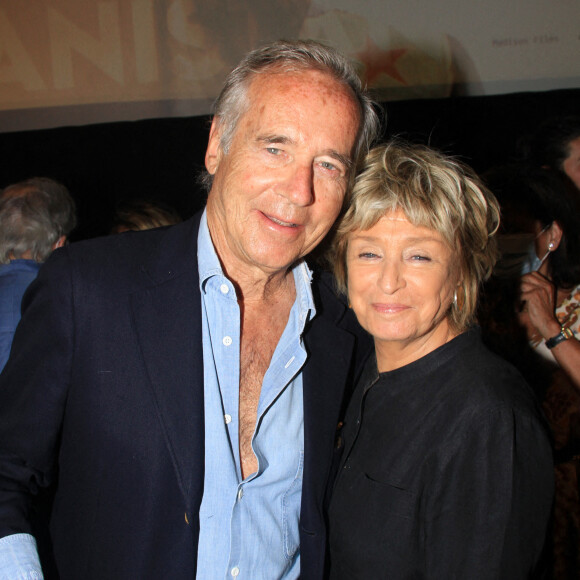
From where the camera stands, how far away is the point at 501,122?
141 inches

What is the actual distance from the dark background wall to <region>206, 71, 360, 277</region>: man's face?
2.45m

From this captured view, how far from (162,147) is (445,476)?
10.6 feet

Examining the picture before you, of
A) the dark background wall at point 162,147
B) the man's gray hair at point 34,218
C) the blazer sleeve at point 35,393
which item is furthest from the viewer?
the dark background wall at point 162,147

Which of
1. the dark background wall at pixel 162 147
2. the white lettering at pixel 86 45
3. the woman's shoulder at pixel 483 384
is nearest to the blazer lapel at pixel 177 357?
the woman's shoulder at pixel 483 384

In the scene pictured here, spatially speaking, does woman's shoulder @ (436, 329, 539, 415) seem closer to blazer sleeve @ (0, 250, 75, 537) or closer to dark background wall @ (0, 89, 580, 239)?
blazer sleeve @ (0, 250, 75, 537)

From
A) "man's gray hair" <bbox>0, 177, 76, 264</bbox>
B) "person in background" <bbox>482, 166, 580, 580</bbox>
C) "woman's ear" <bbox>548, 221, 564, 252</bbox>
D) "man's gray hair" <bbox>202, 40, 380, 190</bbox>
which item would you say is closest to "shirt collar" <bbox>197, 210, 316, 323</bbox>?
"man's gray hair" <bbox>202, 40, 380, 190</bbox>

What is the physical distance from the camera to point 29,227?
2.61m

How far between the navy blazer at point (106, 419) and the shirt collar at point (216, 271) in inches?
5.5

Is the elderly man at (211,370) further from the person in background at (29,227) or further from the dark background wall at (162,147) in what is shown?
the dark background wall at (162,147)

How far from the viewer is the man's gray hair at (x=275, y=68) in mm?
1319

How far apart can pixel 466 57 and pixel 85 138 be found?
2.69 meters

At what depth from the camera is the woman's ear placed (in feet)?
7.35

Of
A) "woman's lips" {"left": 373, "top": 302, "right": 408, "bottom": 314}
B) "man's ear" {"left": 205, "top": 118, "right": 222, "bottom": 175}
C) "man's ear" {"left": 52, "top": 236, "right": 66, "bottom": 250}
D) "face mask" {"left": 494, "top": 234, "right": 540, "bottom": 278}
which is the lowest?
"woman's lips" {"left": 373, "top": 302, "right": 408, "bottom": 314}

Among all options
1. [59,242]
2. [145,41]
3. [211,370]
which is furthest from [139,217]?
[211,370]
